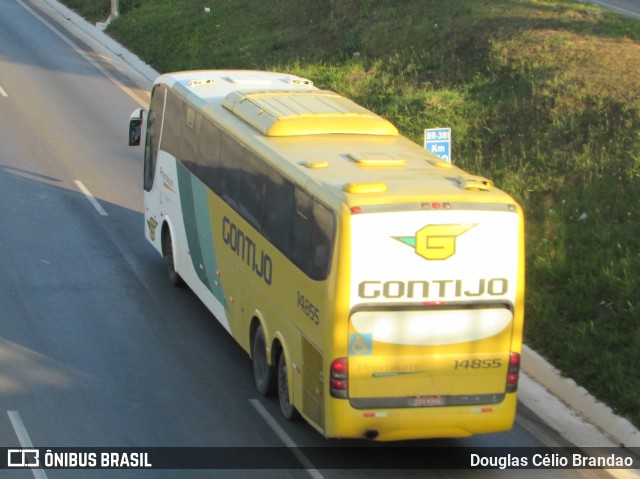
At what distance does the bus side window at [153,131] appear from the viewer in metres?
17.4

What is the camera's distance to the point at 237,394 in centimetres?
1341

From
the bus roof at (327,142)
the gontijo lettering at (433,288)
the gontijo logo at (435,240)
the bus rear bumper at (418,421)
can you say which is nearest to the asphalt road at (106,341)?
the bus rear bumper at (418,421)

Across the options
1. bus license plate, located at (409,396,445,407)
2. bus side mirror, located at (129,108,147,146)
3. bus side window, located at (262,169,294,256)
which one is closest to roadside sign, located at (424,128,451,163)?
bus side mirror, located at (129,108,147,146)

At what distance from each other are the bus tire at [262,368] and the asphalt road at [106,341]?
0.19 m

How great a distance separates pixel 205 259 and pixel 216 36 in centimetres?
2053

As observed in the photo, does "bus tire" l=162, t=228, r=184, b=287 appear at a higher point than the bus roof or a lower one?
lower

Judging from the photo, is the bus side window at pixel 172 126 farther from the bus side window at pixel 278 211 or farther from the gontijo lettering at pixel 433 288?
the gontijo lettering at pixel 433 288

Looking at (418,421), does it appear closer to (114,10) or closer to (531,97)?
(531,97)

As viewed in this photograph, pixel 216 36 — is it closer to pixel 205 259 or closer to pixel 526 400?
pixel 205 259

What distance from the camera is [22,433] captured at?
11.9 metres

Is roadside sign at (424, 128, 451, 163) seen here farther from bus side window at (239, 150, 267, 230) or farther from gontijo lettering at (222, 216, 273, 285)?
bus side window at (239, 150, 267, 230)

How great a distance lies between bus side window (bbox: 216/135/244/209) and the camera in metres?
13.9

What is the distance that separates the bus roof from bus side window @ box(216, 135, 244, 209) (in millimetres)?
197

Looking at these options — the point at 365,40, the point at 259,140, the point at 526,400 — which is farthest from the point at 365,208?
the point at 365,40
